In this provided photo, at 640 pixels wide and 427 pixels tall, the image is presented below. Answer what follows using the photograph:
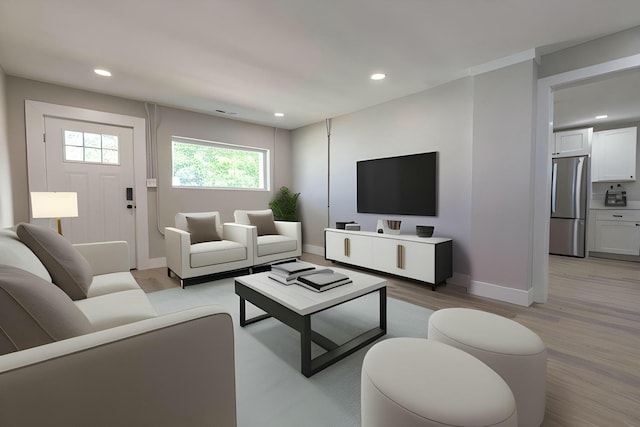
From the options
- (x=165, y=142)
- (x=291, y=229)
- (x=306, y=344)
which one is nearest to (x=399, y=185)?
(x=291, y=229)

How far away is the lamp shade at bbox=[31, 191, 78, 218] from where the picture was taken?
2.38m

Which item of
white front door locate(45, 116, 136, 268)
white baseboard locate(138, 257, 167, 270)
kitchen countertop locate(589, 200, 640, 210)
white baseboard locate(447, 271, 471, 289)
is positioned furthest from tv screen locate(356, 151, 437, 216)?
kitchen countertop locate(589, 200, 640, 210)

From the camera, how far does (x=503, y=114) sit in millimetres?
2793

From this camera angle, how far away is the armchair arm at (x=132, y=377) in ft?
2.02

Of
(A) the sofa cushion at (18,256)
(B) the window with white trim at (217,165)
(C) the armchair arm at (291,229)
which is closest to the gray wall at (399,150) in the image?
(B) the window with white trim at (217,165)

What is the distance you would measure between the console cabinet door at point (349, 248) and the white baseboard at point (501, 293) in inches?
48.4

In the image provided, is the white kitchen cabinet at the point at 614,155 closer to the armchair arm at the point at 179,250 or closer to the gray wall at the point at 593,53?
the gray wall at the point at 593,53

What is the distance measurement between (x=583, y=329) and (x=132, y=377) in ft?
9.70

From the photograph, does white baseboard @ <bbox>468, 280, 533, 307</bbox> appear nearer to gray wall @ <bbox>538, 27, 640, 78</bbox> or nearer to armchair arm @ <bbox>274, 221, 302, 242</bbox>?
gray wall @ <bbox>538, 27, 640, 78</bbox>

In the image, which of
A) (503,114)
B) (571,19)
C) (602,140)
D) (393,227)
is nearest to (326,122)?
(393,227)

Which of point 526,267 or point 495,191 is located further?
point 495,191

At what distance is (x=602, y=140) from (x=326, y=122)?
4.92 metres

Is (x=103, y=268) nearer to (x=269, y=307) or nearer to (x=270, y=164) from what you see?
(x=269, y=307)

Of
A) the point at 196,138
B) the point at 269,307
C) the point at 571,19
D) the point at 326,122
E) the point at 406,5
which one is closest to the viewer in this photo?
the point at 269,307
